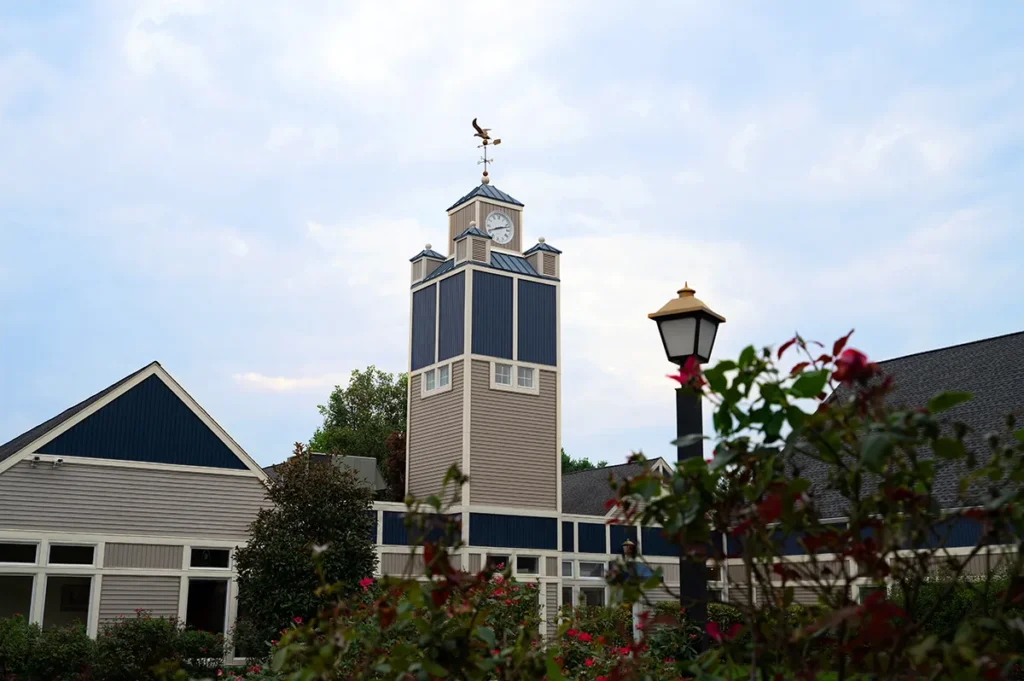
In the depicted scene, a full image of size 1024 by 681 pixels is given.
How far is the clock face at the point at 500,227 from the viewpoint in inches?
1192

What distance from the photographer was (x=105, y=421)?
19.9m

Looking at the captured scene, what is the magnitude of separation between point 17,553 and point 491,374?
522 inches

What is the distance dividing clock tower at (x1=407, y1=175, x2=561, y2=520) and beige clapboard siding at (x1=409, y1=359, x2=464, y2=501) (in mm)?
33

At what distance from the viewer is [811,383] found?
2.63m

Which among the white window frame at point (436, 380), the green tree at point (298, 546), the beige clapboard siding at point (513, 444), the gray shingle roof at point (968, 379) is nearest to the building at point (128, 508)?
the green tree at point (298, 546)

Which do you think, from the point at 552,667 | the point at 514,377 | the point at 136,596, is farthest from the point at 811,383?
the point at 514,377

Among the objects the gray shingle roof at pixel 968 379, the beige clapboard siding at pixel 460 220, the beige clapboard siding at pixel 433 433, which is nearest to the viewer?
the gray shingle roof at pixel 968 379

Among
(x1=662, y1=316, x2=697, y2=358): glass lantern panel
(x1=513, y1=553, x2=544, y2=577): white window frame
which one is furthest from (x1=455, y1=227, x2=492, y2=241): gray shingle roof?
(x1=662, y1=316, x2=697, y2=358): glass lantern panel

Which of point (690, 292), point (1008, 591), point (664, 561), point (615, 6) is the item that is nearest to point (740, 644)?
point (1008, 591)

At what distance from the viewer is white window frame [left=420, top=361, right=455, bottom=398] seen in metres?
28.8

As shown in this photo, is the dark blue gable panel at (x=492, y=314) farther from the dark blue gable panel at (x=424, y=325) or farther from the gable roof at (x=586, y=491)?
the gable roof at (x=586, y=491)

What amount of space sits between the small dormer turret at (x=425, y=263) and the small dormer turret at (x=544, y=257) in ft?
9.20

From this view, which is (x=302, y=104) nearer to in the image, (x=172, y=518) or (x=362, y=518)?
(x=362, y=518)

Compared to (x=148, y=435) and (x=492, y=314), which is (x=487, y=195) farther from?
(x=148, y=435)
